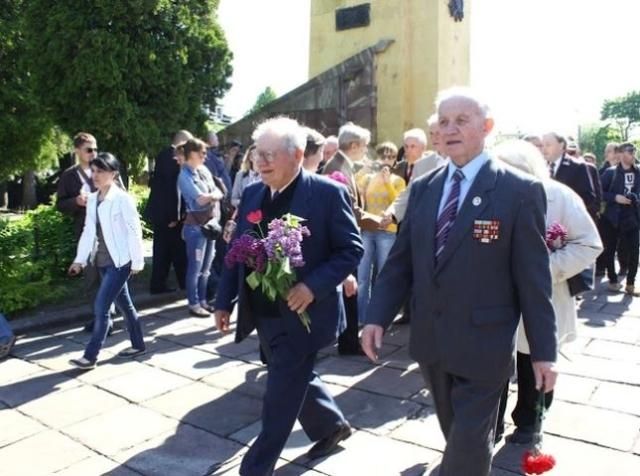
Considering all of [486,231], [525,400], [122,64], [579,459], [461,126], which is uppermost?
[122,64]

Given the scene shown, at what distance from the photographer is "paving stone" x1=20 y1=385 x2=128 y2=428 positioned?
3998 millimetres

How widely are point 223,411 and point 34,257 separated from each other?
414 cm

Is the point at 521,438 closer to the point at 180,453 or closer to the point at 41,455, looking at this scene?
the point at 180,453

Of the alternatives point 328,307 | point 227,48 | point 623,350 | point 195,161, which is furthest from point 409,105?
point 328,307

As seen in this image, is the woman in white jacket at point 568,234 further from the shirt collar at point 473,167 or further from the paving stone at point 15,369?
the paving stone at point 15,369

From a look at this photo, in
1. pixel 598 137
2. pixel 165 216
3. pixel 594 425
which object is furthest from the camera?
pixel 598 137

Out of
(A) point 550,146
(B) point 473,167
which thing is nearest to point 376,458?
(B) point 473,167

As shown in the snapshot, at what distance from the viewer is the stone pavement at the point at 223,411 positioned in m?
3.37

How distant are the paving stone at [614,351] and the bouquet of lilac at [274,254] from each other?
3609 millimetres

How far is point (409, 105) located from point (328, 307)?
35.7 feet

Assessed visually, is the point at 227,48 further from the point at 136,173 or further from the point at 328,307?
the point at 328,307

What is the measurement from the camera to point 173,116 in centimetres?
1097

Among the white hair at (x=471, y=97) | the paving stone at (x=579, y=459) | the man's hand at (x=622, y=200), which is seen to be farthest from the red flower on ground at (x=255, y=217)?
the man's hand at (x=622, y=200)

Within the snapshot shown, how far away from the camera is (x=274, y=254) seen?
9.33 ft
